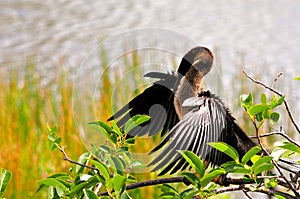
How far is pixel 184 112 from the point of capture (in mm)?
1179

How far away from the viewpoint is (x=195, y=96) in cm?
121

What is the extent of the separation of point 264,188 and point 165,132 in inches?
9.3

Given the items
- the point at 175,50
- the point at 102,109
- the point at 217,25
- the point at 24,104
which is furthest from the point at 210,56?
the point at 217,25

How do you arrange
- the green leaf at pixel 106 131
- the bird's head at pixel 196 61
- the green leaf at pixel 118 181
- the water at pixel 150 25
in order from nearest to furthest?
the green leaf at pixel 118 181
the green leaf at pixel 106 131
the bird's head at pixel 196 61
the water at pixel 150 25

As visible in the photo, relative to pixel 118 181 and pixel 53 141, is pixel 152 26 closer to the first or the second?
pixel 53 141

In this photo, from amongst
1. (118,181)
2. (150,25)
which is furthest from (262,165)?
(150,25)

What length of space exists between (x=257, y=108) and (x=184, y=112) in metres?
0.15

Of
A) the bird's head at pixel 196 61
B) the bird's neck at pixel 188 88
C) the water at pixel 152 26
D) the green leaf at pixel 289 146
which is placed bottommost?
the green leaf at pixel 289 146

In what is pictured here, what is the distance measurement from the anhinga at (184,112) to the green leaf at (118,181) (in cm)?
9

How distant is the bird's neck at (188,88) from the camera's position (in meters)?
1.18

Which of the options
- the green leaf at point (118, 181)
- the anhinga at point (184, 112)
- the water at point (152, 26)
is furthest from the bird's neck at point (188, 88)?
the water at point (152, 26)

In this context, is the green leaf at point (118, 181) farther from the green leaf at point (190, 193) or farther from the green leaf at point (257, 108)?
the green leaf at point (257, 108)

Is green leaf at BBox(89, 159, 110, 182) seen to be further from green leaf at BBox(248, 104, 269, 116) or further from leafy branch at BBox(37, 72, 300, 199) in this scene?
green leaf at BBox(248, 104, 269, 116)

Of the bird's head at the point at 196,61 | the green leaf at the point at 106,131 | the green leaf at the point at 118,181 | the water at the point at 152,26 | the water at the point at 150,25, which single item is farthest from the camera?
the water at the point at 150,25
